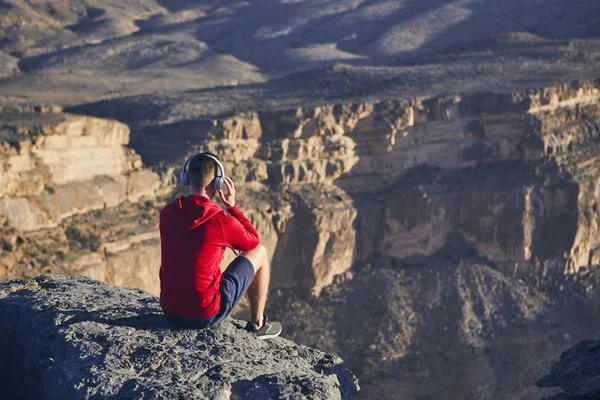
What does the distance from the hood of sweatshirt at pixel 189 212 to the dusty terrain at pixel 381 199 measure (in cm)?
1584

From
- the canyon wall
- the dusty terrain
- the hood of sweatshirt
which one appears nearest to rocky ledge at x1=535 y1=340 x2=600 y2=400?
the hood of sweatshirt

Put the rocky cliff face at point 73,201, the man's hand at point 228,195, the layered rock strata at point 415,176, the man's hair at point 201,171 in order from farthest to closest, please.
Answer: the layered rock strata at point 415,176, the rocky cliff face at point 73,201, the man's hand at point 228,195, the man's hair at point 201,171

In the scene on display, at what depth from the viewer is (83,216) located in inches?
1074

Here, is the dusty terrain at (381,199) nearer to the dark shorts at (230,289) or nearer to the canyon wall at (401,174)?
the canyon wall at (401,174)

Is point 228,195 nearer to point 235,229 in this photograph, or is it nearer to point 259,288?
point 235,229

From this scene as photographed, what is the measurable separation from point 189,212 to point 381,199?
86.7ft

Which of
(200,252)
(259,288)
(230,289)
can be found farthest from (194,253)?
(259,288)

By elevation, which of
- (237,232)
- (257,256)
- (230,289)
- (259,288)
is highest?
(237,232)

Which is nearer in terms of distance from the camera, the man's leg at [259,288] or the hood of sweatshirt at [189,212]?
the hood of sweatshirt at [189,212]

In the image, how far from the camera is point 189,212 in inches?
355

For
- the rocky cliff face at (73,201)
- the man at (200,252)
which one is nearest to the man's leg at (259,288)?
the man at (200,252)

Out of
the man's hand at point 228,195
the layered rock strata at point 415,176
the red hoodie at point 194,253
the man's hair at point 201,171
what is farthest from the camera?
the layered rock strata at point 415,176

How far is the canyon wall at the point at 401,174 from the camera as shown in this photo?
32.4 metres

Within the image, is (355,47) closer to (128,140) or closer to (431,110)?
(431,110)
